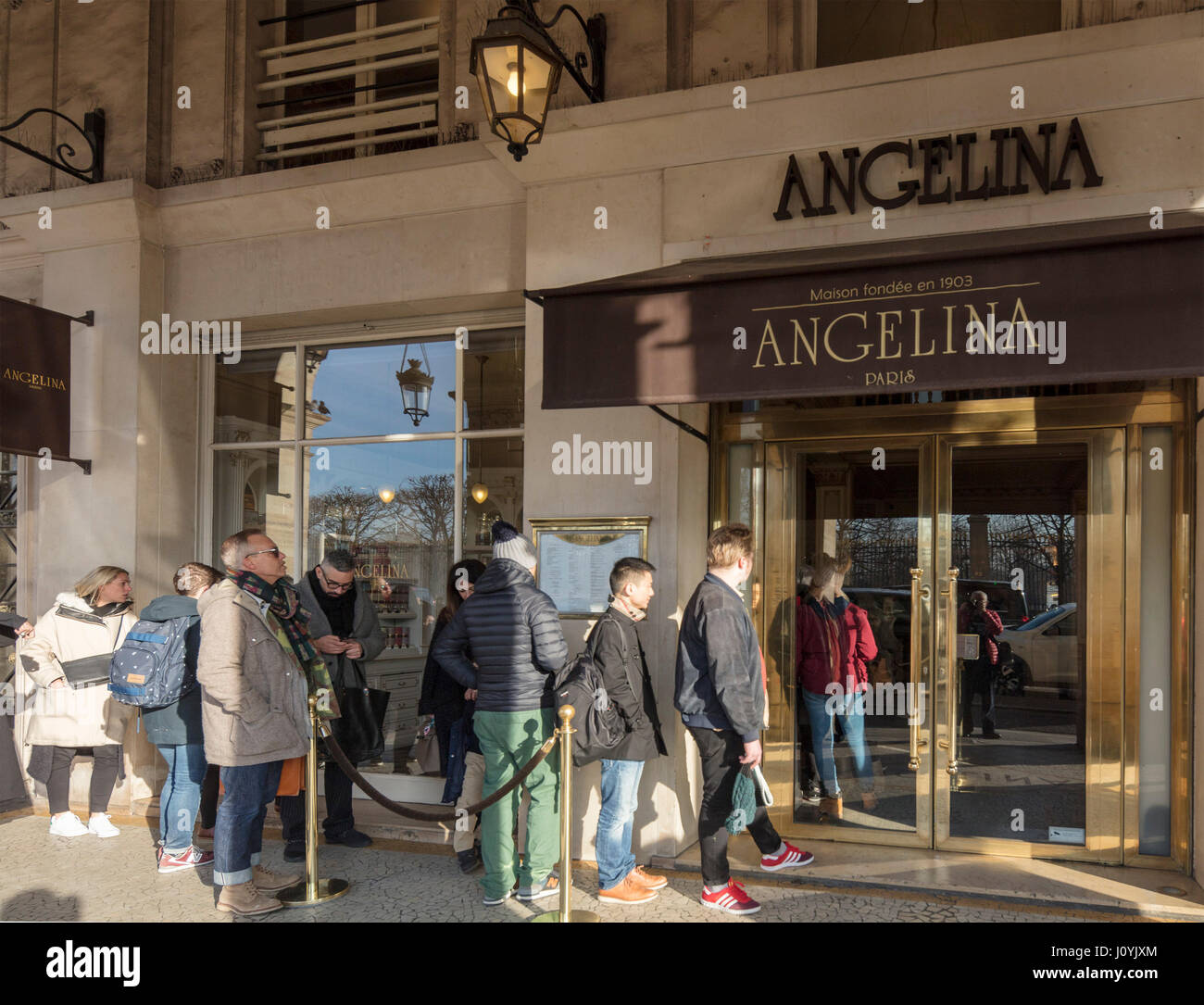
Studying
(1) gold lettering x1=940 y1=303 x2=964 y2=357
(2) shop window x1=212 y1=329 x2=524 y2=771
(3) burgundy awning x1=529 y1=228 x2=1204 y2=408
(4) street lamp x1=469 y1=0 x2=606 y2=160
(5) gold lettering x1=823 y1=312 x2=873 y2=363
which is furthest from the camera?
(2) shop window x1=212 y1=329 x2=524 y2=771

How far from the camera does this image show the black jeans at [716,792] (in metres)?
4.63

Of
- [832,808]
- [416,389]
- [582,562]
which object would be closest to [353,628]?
[582,562]

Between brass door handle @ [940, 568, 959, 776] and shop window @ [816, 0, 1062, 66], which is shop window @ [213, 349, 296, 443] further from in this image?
brass door handle @ [940, 568, 959, 776]

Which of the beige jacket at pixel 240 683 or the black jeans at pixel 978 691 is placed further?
the black jeans at pixel 978 691

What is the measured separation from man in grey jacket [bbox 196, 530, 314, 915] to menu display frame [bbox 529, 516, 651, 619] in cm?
158

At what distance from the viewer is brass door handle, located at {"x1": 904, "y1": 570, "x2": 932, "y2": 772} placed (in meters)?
5.60

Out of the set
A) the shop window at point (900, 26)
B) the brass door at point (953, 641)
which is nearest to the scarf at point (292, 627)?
the brass door at point (953, 641)

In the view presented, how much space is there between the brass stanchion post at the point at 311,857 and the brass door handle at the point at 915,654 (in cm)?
332

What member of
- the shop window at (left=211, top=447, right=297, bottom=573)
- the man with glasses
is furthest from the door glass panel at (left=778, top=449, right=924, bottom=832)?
the shop window at (left=211, top=447, right=297, bottom=573)

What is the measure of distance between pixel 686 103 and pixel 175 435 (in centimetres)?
458

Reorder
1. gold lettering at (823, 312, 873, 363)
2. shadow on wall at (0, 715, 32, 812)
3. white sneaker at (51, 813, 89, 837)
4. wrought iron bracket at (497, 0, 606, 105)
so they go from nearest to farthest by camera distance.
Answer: gold lettering at (823, 312, 873, 363) < wrought iron bracket at (497, 0, 606, 105) < white sneaker at (51, 813, 89, 837) < shadow on wall at (0, 715, 32, 812)

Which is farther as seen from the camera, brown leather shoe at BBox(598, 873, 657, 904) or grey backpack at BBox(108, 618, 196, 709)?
grey backpack at BBox(108, 618, 196, 709)
